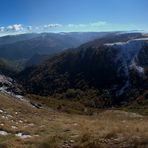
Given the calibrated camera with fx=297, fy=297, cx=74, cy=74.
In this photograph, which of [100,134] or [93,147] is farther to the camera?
[100,134]

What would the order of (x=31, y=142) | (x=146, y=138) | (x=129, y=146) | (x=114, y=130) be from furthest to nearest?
(x=114, y=130), (x=31, y=142), (x=146, y=138), (x=129, y=146)

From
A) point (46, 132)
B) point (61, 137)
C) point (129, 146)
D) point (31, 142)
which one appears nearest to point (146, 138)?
point (129, 146)

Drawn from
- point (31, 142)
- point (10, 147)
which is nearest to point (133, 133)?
point (31, 142)

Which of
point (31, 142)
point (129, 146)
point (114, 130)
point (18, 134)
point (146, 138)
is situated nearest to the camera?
point (129, 146)

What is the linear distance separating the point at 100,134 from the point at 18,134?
19.3 ft

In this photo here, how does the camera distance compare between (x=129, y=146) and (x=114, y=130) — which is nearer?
(x=129, y=146)

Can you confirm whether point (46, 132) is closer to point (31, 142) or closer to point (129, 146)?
point (31, 142)

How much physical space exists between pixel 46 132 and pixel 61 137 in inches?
144

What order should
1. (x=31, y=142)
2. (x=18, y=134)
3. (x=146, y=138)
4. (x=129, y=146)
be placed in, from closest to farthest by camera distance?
1. (x=129, y=146)
2. (x=146, y=138)
3. (x=31, y=142)
4. (x=18, y=134)

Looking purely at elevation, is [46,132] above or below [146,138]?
below

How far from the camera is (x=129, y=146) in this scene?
14.1 metres

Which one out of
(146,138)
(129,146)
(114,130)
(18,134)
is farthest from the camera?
(18,134)

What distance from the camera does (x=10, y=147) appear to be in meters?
14.7

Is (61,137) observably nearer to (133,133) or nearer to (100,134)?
(100,134)
